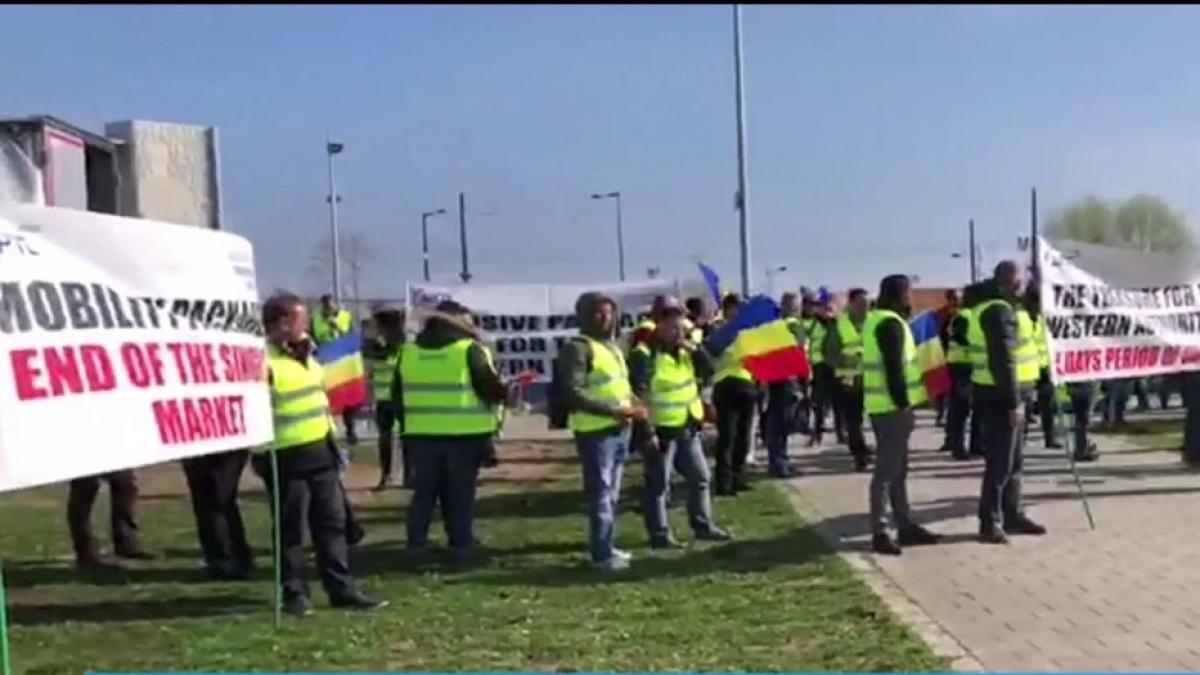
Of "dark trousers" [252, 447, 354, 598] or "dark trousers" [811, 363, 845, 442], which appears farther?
"dark trousers" [811, 363, 845, 442]

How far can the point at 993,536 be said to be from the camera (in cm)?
1081

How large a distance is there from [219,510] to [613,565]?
2554mm

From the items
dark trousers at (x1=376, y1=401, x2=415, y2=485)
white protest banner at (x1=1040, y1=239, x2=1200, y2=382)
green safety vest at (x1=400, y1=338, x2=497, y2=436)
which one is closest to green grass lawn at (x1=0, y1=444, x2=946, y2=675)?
green safety vest at (x1=400, y1=338, x2=497, y2=436)

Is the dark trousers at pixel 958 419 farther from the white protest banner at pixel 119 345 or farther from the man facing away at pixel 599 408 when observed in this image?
the white protest banner at pixel 119 345

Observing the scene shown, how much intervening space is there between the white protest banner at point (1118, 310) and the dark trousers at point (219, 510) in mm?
5876

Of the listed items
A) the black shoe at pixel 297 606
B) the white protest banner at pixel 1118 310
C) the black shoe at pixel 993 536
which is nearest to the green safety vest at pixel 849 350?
the white protest banner at pixel 1118 310

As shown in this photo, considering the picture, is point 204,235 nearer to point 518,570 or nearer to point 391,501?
point 518,570

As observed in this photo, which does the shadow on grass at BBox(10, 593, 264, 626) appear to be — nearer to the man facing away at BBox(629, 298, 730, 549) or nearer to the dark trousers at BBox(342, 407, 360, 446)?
the man facing away at BBox(629, 298, 730, 549)

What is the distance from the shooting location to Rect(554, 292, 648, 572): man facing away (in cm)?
1000

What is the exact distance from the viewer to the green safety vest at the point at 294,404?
346 inches

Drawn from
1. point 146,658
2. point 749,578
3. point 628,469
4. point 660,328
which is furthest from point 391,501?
point 146,658

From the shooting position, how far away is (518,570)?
34.1 ft

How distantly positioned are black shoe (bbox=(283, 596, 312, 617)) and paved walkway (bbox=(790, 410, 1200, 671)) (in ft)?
10.4

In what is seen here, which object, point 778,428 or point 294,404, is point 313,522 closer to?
point 294,404
